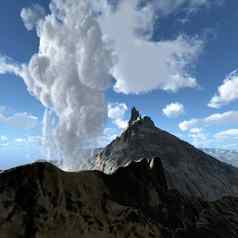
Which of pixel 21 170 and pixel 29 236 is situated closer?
pixel 29 236

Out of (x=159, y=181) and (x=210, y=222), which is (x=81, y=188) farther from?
(x=210, y=222)

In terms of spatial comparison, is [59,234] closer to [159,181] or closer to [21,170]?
[21,170]

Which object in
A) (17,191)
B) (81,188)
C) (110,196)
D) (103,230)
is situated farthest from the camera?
(110,196)

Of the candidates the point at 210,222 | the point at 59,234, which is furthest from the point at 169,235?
the point at 59,234

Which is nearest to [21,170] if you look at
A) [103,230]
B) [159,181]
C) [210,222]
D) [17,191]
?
[17,191]

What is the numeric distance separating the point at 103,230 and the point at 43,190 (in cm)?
1980

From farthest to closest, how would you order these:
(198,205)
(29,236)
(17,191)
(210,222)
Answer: (198,205) < (210,222) < (17,191) < (29,236)

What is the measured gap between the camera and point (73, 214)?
8144cm

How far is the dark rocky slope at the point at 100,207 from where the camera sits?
7481 cm

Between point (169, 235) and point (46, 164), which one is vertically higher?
point (46, 164)

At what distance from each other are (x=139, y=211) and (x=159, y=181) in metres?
27.4

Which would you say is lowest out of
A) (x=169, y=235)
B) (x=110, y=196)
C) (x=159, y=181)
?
(x=169, y=235)

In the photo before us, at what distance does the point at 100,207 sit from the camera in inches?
3561

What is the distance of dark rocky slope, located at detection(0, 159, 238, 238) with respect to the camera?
245 feet
